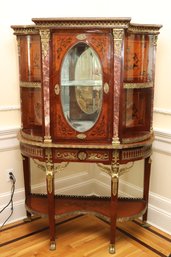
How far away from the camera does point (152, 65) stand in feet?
7.25

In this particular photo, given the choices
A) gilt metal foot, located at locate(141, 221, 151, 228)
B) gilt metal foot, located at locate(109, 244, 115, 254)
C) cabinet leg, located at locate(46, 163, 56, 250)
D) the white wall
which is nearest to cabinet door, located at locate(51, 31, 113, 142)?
cabinet leg, located at locate(46, 163, 56, 250)

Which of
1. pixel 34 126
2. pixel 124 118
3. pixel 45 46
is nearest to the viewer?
pixel 45 46

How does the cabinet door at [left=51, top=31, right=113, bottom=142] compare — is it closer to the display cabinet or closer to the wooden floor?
the display cabinet

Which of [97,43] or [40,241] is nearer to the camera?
[97,43]

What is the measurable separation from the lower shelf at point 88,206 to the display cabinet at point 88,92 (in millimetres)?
18

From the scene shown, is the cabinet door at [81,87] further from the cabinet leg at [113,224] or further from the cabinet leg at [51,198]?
the cabinet leg at [113,224]

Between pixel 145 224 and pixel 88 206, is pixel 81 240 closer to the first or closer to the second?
pixel 88 206

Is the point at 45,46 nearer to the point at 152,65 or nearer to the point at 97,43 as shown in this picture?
the point at 97,43

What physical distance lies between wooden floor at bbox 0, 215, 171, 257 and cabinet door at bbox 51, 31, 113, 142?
0.80 meters

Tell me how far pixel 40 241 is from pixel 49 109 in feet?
3.31

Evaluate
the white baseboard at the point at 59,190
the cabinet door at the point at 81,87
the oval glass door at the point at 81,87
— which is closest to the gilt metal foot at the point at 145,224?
the white baseboard at the point at 59,190

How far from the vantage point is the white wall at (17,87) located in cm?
229

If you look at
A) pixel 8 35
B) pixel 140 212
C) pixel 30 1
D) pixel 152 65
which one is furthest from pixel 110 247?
pixel 30 1

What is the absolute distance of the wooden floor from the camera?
7.15 feet
